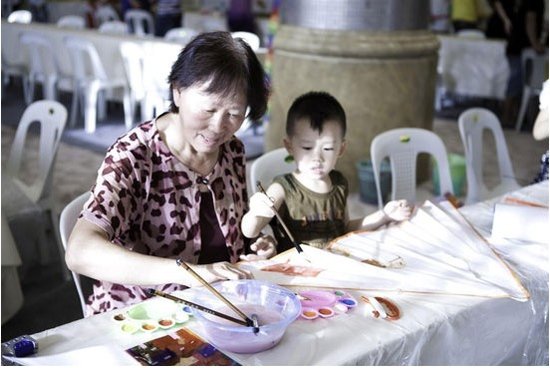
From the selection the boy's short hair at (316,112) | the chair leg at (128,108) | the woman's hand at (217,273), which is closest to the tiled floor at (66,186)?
the chair leg at (128,108)

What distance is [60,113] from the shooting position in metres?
3.63

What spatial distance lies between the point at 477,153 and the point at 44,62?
504 cm

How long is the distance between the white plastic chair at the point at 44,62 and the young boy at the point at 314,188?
5.39m

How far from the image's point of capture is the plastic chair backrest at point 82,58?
670 centimetres

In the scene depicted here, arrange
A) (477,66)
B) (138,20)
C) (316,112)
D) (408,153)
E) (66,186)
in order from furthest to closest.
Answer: (138,20), (477,66), (66,186), (408,153), (316,112)

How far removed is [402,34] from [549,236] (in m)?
2.61

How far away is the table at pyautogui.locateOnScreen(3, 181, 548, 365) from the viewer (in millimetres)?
1390

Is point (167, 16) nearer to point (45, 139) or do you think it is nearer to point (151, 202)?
point (45, 139)

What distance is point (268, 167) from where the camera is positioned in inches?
110

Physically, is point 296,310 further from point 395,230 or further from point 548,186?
point 548,186

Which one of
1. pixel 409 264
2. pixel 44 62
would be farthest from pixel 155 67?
pixel 409 264

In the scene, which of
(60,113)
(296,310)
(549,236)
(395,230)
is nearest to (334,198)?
(395,230)

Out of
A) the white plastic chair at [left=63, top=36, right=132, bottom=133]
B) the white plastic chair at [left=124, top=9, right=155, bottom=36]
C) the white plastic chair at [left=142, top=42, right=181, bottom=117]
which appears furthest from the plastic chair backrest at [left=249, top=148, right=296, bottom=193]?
the white plastic chair at [left=124, top=9, right=155, bottom=36]

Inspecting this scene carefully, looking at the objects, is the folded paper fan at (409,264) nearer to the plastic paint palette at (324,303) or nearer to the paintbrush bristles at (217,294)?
the plastic paint palette at (324,303)
